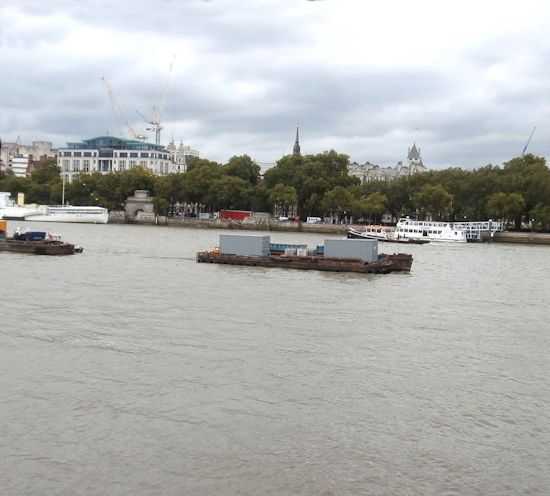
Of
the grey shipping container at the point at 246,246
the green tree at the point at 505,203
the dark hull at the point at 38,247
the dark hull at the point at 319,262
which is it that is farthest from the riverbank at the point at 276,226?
the dark hull at the point at 38,247

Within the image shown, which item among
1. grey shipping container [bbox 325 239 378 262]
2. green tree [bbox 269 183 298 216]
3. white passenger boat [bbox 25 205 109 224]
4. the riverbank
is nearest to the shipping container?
the riverbank

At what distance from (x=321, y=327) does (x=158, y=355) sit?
8.13 m

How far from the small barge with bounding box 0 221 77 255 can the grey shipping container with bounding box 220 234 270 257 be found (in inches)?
487

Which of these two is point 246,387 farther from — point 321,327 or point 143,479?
point 321,327

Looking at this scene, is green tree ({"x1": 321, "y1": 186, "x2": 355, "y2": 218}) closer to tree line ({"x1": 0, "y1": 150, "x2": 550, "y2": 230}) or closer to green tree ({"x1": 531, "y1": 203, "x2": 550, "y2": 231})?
tree line ({"x1": 0, "y1": 150, "x2": 550, "y2": 230})

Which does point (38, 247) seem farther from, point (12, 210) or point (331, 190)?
point (331, 190)

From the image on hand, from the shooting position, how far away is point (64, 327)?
2569cm

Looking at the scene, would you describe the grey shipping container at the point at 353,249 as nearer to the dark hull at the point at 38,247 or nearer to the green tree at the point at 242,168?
the dark hull at the point at 38,247

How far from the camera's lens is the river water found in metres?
13.5

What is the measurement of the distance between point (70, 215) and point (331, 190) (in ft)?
165

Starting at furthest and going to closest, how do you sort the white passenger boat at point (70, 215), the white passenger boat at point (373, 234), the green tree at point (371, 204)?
1. the green tree at point (371, 204)
2. the white passenger boat at point (70, 215)
3. the white passenger boat at point (373, 234)

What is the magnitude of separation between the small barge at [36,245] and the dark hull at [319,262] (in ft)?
35.6

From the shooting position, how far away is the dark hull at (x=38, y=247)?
188ft

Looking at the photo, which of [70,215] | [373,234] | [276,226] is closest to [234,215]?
[276,226]
